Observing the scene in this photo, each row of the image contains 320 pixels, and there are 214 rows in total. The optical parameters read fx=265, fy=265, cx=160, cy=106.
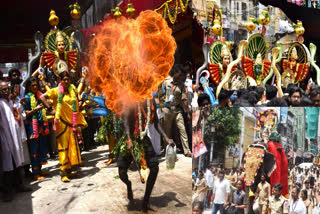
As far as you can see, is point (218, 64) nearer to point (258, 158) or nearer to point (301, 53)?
point (301, 53)

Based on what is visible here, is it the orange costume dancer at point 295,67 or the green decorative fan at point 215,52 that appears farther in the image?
the orange costume dancer at point 295,67

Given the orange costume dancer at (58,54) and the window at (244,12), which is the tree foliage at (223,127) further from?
the window at (244,12)

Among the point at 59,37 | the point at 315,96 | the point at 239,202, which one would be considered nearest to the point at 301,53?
the point at 315,96

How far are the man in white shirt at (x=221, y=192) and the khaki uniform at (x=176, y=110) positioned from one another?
3331mm

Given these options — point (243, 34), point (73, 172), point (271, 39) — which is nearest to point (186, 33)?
point (243, 34)

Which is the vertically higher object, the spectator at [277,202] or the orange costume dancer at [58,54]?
the orange costume dancer at [58,54]

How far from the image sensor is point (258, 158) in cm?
238

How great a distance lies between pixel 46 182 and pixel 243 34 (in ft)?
23.2

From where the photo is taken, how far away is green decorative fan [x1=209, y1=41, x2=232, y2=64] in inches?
201

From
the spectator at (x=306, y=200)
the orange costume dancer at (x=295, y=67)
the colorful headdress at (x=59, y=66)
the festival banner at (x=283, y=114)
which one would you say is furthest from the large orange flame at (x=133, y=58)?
the orange costume dancer at (x=295, y=67)

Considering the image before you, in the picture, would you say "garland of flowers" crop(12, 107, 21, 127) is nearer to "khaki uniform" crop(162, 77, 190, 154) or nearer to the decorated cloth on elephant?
"khaki uniform" crop(162, 77, 190, 154)

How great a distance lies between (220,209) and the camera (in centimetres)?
241

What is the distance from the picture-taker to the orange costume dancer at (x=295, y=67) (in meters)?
6.16

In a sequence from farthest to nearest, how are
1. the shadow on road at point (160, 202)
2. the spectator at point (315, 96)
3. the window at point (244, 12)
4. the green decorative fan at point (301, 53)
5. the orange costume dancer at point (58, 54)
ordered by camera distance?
1. the window at point (244, 12)
2. the green decorative fan at point (301, 53)
3. the orange costume dancer at point (58, 54)
4. the spectator at point (315, 96)
5. the shadow on road at point (160, 202)
